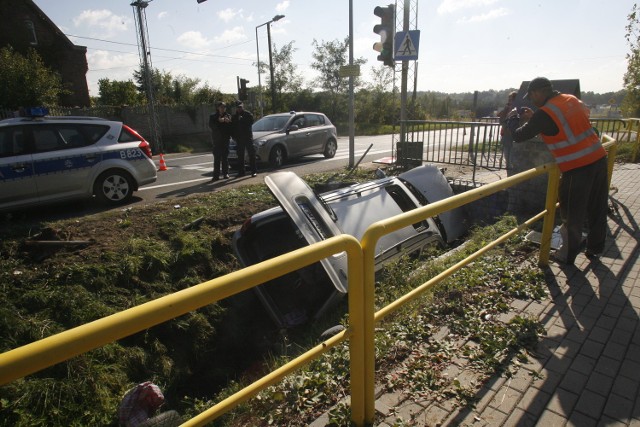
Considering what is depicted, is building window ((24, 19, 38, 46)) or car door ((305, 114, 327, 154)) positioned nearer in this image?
car door ((305, 114, 327, 154))

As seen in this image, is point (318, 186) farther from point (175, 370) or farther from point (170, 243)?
point (175, 370)

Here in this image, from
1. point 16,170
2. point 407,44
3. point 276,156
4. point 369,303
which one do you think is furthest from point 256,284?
point 276,156

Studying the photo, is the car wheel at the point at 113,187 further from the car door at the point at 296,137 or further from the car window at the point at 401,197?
the car door at the point at 296,137

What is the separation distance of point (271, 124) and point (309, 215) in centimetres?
995

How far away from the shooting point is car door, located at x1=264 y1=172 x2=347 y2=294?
380 centimetres

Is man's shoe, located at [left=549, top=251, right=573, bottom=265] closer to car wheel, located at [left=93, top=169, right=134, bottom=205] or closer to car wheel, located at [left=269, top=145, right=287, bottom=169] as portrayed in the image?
car wheel, located at [left=93, top=169, right=134, bottom=205]

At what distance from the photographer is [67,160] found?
7.15 meters

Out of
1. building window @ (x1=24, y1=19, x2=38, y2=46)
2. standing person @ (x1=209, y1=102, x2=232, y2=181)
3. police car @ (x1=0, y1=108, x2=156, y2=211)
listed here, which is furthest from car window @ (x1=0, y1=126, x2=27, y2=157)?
building window @ (x1=24, y1=19, x2=38, y2=46)

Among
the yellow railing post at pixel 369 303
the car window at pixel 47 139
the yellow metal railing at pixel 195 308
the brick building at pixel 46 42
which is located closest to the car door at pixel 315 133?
the car window at pixel 47 139

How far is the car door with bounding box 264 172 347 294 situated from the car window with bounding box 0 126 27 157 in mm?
5151

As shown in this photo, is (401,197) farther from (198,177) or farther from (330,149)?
(330,149)

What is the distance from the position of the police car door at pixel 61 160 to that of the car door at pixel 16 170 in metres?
0.11

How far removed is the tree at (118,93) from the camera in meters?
31.7

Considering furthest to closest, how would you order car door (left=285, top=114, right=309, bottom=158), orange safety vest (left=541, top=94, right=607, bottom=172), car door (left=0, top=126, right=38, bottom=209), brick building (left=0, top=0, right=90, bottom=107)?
brick building (left=0, top=0, right=90, bottom=107), car door (left=285, top=114, right=309, bottom=158), car door (left=0, top=126, right=38, bottom=209), orange safety vest (left=541, top=94, right=607, bottom=172)
